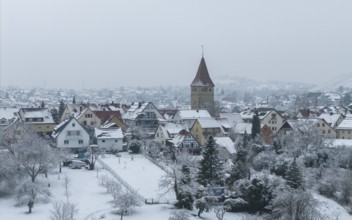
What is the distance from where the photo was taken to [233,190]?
101 feet

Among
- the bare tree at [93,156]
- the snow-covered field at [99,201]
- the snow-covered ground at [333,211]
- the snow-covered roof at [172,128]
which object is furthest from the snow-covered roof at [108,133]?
the snow-covered ground at [333,211]

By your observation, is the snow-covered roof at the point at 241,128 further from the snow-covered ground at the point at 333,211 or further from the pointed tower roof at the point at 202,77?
the snow-covered ground at the point at 333,211

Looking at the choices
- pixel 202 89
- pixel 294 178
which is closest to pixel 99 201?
pixel 294 178

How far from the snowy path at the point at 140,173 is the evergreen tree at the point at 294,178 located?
24.7ft

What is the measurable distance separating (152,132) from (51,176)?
21980 millimetres

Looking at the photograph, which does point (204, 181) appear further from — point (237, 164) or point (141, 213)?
point (141, 213)

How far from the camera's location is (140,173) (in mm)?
34875

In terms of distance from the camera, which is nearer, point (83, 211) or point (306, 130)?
point (83, 211)

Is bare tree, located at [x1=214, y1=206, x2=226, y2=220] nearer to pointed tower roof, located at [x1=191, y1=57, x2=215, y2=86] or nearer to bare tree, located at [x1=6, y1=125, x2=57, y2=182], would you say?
bare tree, located at [x1=6, y1=125, x2=57, y2=182]

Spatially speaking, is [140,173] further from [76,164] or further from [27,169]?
[27,169]

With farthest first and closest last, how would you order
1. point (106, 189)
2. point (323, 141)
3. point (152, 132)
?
1. point (152, 132)
2. point (323, 141)
3. point (106, 189)

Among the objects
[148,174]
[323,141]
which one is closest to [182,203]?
[148,174]

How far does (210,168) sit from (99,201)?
24.4 feet

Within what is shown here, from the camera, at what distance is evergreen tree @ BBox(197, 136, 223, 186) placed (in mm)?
30391
